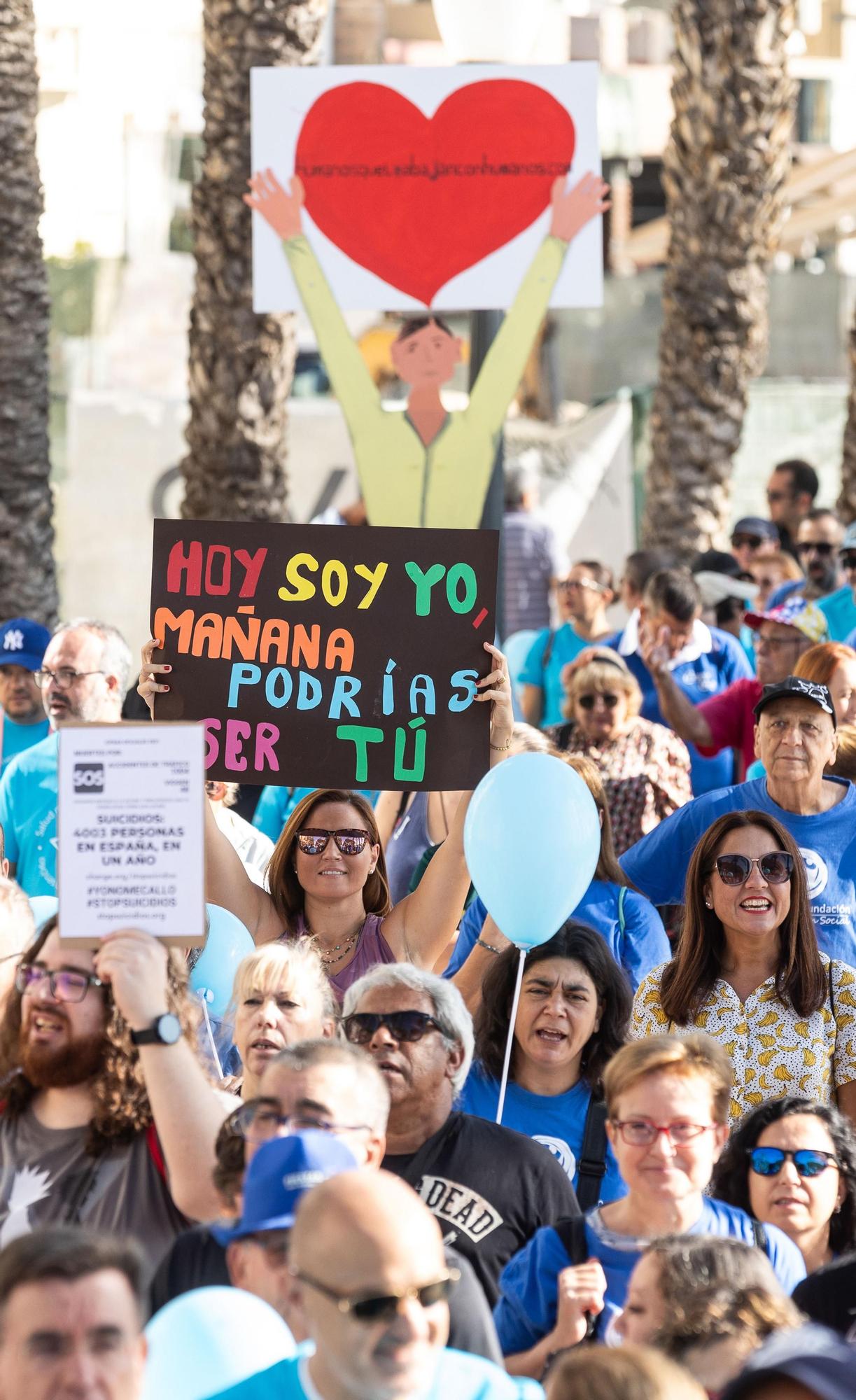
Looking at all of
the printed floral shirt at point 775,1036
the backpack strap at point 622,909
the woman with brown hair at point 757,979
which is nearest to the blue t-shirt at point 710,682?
the backpack strap at point 622,909

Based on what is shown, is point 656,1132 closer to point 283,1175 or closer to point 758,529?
point 283,1175

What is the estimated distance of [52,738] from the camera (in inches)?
240

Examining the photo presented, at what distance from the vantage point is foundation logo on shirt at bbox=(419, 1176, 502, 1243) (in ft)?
12.7

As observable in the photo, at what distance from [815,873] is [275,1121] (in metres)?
2.27

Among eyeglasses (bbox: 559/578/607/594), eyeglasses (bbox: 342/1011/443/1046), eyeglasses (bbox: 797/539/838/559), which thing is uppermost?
eyeglasses (bbox: 797/539/838/559)

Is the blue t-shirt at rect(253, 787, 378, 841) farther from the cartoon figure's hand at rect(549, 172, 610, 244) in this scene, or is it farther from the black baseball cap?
the cartoon figure's hand at rect(549, 172, 610, 244)

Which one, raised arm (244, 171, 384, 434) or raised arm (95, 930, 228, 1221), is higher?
raised arm (244, 171, 384, 434)

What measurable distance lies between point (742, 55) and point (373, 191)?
4699 millimetres

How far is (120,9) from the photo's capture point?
1404 inches

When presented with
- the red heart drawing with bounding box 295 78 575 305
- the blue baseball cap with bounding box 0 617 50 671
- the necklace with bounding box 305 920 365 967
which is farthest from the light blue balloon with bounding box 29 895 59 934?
the red heart drawing with bounding box 295 78 575 305

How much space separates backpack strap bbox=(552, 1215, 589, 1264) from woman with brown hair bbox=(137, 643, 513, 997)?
1.40 m

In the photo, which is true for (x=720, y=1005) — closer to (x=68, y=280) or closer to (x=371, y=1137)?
(x=371, y=1137)

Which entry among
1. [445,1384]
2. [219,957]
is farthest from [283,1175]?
[219,957]

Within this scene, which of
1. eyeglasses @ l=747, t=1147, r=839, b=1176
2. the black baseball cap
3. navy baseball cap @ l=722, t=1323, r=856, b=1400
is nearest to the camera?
navy baseball cap @ l=722, t=1323, r=856, b=1400
